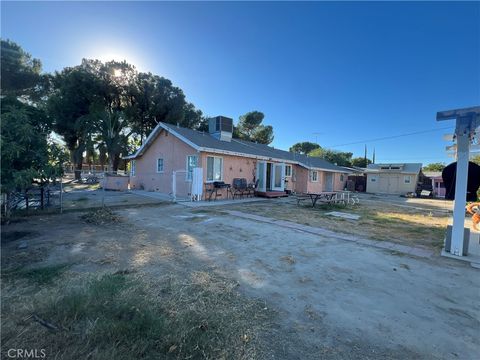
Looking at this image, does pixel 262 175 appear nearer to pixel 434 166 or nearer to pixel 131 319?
pixel 131 319

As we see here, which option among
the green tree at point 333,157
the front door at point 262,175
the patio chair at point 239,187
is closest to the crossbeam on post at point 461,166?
the patio chair at point 239,187

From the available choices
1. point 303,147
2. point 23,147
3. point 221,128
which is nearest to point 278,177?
point 221,128

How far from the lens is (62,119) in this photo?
23.6 meters

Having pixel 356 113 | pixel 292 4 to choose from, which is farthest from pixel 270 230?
pixel 356 113

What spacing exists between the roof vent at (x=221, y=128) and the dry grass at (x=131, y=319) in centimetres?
1437

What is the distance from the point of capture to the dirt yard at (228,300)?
2.08 meters

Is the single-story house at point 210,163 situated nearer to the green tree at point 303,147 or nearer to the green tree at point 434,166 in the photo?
the green tree at point 303,147

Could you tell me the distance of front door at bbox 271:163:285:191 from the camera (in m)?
16.8

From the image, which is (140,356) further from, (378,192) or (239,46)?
(378,192)

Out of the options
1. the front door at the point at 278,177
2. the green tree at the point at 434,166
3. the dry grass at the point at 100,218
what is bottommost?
the dry grass at the point at 100,218

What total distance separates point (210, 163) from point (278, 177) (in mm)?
6014

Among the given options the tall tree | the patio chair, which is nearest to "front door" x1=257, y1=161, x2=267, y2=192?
the patio chair

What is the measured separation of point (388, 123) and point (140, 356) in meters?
31.5

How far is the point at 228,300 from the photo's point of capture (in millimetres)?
2846
